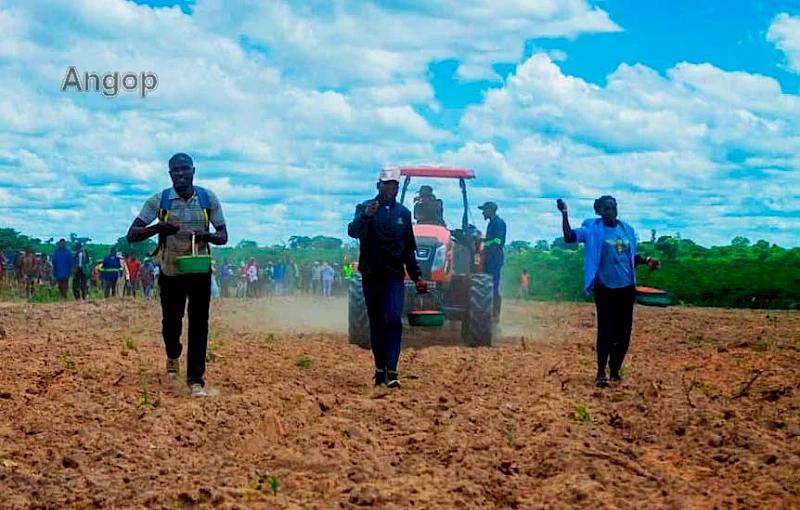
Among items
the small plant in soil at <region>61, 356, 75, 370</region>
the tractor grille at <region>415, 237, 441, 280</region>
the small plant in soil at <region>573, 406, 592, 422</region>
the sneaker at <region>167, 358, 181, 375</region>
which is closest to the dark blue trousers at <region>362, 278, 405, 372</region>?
the sneaker at <region>167, 358, 181, 375</region>

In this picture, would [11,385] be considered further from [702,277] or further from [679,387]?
[702,277]

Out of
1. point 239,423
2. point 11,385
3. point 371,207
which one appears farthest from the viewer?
point 371,207

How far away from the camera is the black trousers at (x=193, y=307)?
8134mm

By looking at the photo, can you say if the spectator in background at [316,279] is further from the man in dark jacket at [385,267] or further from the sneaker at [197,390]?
the sneaker at [197,390]

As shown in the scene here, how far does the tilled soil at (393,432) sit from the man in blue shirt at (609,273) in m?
0.38

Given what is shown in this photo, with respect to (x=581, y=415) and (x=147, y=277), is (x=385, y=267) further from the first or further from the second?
(x=147, y=277)

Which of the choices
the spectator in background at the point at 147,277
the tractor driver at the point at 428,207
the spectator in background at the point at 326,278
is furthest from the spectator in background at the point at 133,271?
the tractor driver at the point at 428,207

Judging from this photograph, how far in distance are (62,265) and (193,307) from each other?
17615mm

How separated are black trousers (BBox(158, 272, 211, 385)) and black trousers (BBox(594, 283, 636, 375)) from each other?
3.45m

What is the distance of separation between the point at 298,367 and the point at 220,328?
6849mm

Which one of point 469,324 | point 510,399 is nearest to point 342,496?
point 510,399

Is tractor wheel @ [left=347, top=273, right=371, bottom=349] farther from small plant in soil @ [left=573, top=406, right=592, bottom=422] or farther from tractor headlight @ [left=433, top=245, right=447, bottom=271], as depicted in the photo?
small plant in soil @ [left=573, top=406, right=592, bottom=422]

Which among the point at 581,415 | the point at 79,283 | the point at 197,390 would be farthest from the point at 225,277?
the point at 581,415

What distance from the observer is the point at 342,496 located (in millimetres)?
5160
